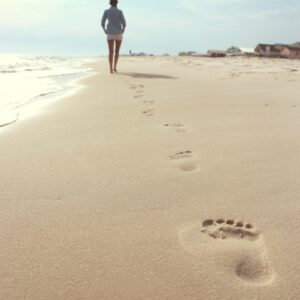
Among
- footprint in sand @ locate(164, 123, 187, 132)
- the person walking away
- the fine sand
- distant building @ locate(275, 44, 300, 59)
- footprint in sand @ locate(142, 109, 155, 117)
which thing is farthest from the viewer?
distant building @ locate(275, 44, 300, 59)

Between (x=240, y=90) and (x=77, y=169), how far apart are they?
2750 millimetres

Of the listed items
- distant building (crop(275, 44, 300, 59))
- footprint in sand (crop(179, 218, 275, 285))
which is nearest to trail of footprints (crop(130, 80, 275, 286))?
footprint in sand (crop(179, 218, 275, 285))

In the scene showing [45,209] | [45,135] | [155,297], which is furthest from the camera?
[45,135]

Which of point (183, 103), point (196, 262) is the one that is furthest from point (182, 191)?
point (183, 103)

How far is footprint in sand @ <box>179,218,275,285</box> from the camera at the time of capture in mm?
984

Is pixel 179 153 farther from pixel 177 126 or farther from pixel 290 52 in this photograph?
pixel 290 52

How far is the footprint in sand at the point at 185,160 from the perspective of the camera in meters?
1.67

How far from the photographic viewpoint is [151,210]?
1.29 meters

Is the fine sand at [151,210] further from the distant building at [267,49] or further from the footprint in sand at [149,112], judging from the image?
the distant building at [267,49]

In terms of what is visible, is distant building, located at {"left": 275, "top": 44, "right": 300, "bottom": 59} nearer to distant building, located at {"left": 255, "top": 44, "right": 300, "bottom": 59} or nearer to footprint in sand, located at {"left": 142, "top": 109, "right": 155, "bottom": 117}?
distant building, located at {"left": 255, "top": 44, "right": 300, "bottom": 59}

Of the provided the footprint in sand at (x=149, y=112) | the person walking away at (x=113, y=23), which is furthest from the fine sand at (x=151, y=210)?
the person walking away at (x=113, y=23)

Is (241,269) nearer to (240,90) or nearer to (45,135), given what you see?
(45,135)

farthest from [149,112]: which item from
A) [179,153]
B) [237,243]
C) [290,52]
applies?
[290,52]

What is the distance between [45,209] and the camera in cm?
130
